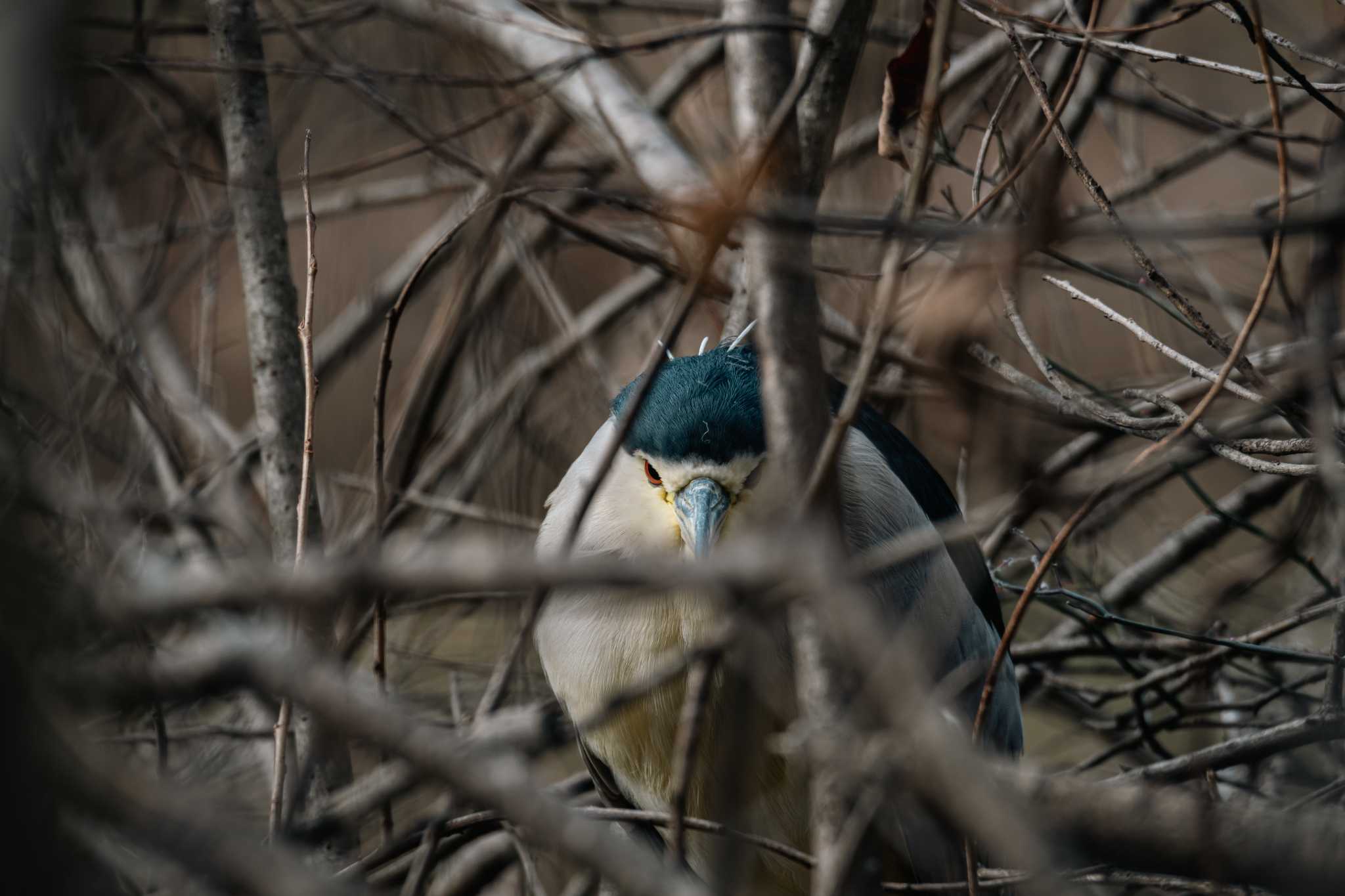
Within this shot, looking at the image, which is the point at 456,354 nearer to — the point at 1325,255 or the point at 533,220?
the point at 533,220

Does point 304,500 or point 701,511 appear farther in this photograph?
point 701,511

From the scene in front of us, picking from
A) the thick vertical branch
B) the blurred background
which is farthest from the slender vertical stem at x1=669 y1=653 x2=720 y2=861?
the thick vertical branch

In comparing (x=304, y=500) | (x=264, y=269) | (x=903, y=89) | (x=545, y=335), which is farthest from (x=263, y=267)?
(x=545, y=335)

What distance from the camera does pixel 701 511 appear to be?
159 centimetres

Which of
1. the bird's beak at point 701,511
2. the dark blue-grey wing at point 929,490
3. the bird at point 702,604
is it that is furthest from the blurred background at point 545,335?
the bird's beak at point 701,511

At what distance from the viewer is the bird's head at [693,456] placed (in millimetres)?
1613

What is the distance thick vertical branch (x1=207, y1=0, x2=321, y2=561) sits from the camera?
172 centimetres

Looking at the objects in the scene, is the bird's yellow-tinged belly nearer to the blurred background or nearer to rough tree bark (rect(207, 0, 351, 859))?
the blurred background

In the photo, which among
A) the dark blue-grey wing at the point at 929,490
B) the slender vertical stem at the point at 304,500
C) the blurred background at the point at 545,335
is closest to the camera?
the slender vertical stem at the point at 304,500

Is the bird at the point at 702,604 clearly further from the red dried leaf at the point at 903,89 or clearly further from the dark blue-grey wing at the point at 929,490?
the red dried leaf at the point at 903,89

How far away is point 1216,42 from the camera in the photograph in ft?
20.5

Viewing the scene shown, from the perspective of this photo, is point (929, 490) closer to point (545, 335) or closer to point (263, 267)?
point (263, 267)

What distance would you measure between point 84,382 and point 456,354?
75 cm

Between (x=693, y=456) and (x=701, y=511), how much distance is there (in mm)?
93
